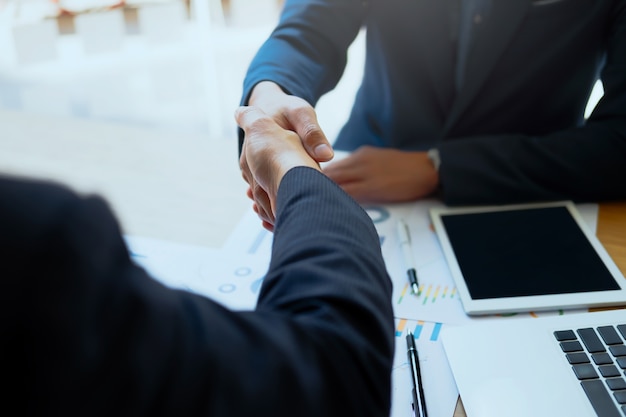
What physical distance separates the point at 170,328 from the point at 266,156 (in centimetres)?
40

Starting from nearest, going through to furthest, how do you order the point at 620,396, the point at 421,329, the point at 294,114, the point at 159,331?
the point at 159,331
the point at 620,396
the point at 421,329
the point at 294,114

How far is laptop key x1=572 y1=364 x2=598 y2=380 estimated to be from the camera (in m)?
0.58

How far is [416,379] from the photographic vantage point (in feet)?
2.00

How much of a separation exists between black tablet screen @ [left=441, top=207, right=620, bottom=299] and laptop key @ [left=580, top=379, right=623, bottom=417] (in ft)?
0.52

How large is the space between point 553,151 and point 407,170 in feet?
0.69

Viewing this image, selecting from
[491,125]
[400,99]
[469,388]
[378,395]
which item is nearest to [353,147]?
[400,99]

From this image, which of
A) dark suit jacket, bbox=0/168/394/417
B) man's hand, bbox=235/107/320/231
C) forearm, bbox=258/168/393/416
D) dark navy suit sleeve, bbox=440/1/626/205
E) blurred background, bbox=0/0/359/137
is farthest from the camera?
blurred background, bbox=0/0/359/137

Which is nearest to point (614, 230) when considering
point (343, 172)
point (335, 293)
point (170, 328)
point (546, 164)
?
point (546, 164)

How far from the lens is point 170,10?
3.48m

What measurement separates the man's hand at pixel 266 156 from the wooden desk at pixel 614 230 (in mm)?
411

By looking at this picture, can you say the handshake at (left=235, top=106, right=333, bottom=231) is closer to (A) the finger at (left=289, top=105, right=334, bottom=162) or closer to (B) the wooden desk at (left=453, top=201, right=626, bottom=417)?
(A) the finger at (left=289, top=105, right=334, bottom=162)

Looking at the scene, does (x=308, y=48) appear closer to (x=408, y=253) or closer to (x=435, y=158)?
(x=435, y=158)

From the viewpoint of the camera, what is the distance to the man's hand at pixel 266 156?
650mm

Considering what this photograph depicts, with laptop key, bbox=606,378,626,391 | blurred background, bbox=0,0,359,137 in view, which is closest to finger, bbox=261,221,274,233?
laptop key, bbox=606,378,626,391
